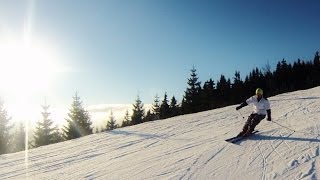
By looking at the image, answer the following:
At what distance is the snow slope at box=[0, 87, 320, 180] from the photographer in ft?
35.9

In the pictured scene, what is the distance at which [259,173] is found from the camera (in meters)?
10.3

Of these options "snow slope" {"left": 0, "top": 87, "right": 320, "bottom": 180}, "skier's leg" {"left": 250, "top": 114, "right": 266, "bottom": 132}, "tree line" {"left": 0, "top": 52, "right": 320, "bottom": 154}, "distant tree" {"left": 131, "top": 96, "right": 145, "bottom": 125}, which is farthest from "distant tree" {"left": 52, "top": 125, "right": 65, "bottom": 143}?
"skier's leg" {"left": 250, "top": 114, "right": 266, "bottom": 132}

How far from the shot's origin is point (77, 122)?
49.4 m

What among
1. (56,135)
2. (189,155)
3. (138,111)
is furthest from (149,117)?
(189,155)

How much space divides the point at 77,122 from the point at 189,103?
24226mm

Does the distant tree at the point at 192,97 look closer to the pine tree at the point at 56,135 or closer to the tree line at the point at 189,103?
the tree line at the point at 189,103

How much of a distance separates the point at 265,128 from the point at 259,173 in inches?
260

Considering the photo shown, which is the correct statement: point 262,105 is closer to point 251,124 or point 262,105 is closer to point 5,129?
point 251,124

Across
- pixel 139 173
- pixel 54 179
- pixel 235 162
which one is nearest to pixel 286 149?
pixel 235 162

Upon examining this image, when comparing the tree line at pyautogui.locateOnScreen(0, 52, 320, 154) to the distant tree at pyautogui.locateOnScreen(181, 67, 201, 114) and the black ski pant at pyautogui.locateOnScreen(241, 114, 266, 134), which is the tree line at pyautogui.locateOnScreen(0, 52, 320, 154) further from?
the black ski pant at pyautogui.locateOnScreen(241, 114, 266, 134)

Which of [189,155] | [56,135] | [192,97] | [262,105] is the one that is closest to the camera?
[189,155]

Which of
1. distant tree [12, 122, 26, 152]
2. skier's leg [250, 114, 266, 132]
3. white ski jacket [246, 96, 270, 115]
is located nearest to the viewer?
skier's leg [250, 114, 266, 132]

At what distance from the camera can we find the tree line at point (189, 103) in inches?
1932

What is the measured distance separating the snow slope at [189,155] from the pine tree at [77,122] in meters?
27.9
